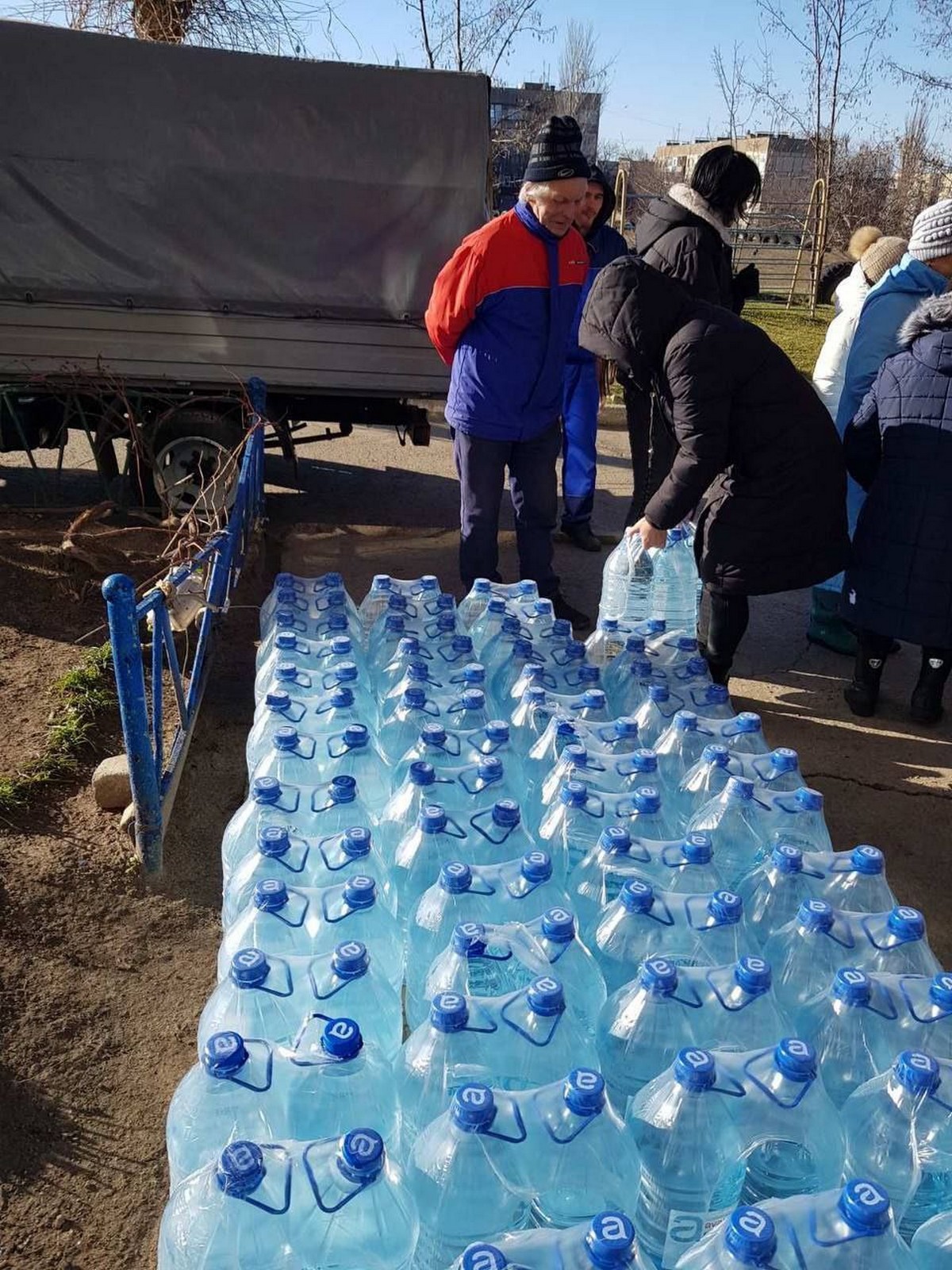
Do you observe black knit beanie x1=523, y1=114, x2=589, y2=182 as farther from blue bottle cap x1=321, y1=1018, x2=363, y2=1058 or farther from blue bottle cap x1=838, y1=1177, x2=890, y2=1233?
blue bottle cap x1=838, y1=1177, x2=890, y2=1233

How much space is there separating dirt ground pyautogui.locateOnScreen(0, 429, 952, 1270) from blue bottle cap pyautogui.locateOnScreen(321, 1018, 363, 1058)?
99 centimetres

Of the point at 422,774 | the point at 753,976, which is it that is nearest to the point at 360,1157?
the point at 753,976

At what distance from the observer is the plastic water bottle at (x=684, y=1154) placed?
1505 millimetres

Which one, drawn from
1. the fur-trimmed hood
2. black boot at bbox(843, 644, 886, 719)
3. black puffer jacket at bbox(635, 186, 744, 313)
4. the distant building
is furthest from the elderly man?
the distant building

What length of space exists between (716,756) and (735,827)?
0.75 ft

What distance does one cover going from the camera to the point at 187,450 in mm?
6406

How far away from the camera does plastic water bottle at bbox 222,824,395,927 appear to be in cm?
212

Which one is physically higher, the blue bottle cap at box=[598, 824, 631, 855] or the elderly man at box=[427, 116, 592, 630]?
the elderly man at box=[427, 116, 592, 630]

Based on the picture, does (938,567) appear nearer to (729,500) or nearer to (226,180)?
(729,500)

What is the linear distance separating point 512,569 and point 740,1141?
4671 millimetres

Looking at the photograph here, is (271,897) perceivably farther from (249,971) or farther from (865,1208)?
(865,1208)

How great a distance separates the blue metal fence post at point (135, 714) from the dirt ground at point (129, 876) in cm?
16

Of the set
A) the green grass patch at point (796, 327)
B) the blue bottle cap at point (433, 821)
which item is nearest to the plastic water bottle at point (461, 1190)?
the blue bottle cap at point (433, 821)

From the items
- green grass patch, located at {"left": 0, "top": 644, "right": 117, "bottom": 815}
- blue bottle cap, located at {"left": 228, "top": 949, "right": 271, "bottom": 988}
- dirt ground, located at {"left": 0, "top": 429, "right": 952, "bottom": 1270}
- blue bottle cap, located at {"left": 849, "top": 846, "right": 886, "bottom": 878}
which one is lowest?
dirt ground, located at {"left": 0, "top": 429, "right": 952, "bottom": 1270}
